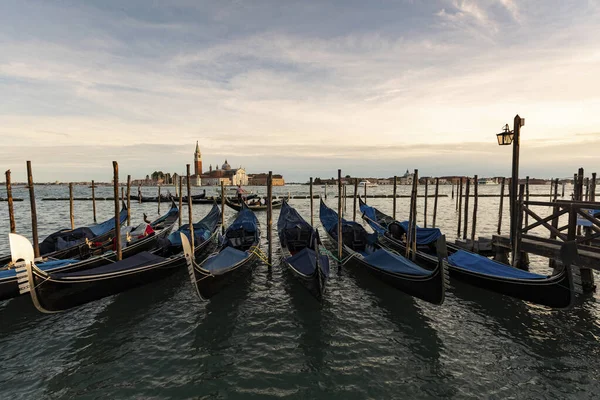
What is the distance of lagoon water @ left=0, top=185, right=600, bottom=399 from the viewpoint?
4766 mm

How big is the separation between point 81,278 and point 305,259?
5.25m

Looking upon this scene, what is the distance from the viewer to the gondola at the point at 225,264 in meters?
6.72

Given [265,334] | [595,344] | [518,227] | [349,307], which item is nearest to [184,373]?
[265,334]

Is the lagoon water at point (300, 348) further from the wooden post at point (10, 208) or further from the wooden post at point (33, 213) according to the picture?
the wooden post at point (33, 213)

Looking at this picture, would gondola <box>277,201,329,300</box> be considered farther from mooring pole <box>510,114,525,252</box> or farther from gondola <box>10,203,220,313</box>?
mooring pole <box>510,114,525,252</box>

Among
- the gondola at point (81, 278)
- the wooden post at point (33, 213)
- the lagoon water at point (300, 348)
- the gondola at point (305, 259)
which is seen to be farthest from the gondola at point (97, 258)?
the gondola at point (305, 259)

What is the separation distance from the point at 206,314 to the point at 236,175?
130 m

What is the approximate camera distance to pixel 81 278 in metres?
6.56

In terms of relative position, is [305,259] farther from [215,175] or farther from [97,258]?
[215,175]

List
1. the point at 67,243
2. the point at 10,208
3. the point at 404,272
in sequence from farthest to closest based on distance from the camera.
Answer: the point at 67,243
the point at 10,208
the point at 404,272

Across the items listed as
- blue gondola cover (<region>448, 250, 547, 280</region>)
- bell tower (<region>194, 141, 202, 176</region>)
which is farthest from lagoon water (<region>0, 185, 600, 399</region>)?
bell tower (<region>194, 141, 202, 176</region>)

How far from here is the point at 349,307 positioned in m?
7.62

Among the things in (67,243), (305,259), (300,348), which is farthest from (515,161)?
(67,243)

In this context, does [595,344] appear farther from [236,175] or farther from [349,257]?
[236,175]
